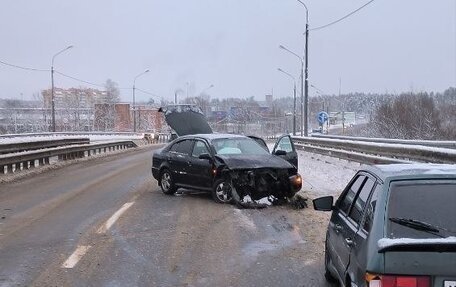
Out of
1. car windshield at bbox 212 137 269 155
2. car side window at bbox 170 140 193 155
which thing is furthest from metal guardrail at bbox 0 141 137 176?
car windshield at bbox 212 137 269 155

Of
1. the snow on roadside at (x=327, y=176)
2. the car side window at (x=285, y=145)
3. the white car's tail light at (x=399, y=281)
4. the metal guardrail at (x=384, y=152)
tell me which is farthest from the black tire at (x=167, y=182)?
the white car's tail light at (x=399, y=281)

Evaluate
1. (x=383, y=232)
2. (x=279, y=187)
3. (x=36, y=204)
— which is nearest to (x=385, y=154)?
(x=279, y=187)

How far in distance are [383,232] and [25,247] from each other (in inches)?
217

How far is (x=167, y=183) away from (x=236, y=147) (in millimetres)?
2092

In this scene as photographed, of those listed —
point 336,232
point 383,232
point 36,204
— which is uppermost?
point 383,232

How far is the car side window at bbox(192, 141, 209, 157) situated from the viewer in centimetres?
1280

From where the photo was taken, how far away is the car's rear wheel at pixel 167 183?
13438mm

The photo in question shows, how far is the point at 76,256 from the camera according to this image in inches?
279

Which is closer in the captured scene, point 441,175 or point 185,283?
point 441,175

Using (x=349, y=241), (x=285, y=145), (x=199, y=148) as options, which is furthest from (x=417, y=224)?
(x=285, y=145)

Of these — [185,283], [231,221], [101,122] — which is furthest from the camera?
[101,122]

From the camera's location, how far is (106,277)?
616 centimetres

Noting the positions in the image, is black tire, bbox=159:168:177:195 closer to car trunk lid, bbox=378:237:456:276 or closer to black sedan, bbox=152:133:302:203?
black sedan, bbox=152:133:302:203

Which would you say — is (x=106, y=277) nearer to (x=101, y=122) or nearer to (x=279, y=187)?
(x=279, y=187)
